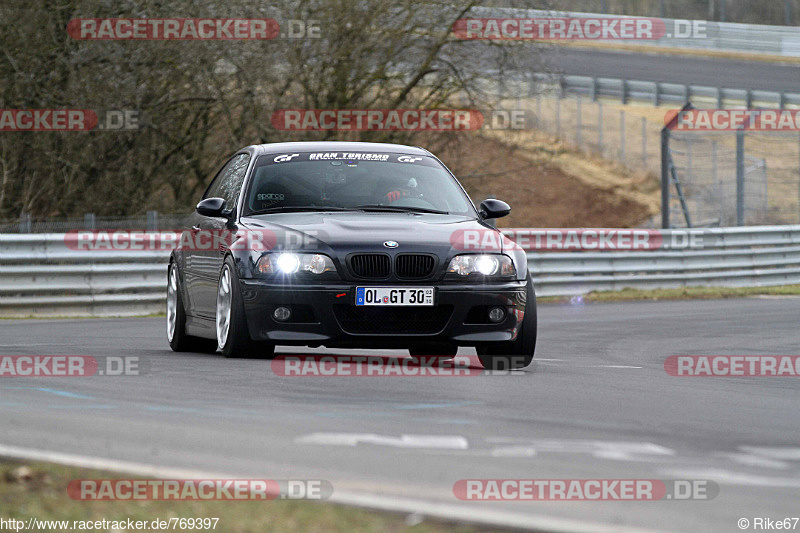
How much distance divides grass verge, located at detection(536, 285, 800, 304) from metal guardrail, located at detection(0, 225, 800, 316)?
0.14 m

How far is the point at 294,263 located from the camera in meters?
9.35

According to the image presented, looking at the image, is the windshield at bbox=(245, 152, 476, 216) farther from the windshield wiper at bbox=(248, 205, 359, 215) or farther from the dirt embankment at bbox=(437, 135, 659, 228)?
the dirt embankment at bbox=(437, 135, 659, 228)

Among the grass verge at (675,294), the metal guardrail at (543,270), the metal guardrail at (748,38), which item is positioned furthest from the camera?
the metal guardrail at (748,38)

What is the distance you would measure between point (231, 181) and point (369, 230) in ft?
7.16

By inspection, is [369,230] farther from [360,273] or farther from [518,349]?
[518,349]

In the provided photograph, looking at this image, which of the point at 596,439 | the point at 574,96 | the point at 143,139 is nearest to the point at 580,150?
the point at 574,96

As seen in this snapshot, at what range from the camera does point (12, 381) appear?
8555 mm

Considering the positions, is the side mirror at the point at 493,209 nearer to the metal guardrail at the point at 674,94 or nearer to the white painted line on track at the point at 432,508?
the white painted line on track at the point at 432,508

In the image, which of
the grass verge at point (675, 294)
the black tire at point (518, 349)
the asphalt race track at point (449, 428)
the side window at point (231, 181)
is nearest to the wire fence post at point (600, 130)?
the grass verge at point (675, 294)

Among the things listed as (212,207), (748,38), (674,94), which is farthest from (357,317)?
(748,38)

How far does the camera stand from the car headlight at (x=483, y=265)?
30.7ft

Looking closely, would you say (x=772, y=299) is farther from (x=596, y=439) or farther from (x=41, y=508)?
(x=41, y=508)

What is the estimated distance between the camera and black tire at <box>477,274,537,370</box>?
9.73 meters

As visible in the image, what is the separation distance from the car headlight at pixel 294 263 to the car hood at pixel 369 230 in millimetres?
80
